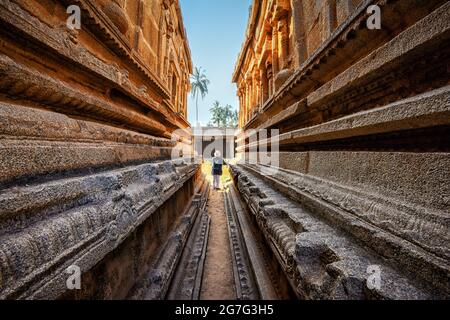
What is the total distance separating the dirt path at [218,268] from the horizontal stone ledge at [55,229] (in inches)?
58.3

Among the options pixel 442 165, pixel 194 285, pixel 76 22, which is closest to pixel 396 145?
pixel 442 165

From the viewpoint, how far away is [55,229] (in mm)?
664

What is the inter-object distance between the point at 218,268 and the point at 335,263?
83.1 inches

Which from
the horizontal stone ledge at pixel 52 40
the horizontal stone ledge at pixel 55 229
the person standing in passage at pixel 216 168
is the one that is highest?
the horizontal stone ledge at pixel 52 40

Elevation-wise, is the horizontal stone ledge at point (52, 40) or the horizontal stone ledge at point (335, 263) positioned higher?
the horizontal stone ledge at point (52, 40)

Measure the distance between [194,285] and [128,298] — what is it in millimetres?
811

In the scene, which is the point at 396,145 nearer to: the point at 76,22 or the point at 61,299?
the point at 61,299

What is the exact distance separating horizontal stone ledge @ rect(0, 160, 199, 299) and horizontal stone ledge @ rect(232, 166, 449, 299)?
2.90 ft

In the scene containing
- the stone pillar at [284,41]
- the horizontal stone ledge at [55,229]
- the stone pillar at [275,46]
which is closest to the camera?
the horizontal stone ledge at [55,229]

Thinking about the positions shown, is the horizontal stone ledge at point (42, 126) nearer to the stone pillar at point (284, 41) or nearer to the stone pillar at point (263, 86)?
the stone pillar at point (284, 41)

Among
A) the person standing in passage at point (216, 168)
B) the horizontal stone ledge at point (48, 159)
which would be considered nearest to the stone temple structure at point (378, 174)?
the horizontal stone ledge at point (48, 159)

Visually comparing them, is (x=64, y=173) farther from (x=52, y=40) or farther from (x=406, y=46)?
(x=406, y=46)

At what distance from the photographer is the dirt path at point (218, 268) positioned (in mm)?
2072
